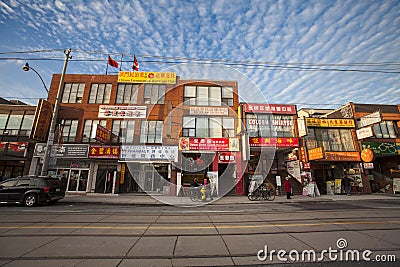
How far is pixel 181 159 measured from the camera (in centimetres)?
1844

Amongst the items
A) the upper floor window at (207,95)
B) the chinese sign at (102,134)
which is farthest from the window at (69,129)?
the upper floor window at (207,95)

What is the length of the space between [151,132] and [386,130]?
85.8 feet

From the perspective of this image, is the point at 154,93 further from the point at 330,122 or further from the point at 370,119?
the point at 370,119

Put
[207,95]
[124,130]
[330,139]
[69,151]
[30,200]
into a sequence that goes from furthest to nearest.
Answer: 1. [207,95]
2. [330,139]
3. [124,130]
4. [69,151]
5. [30,200]

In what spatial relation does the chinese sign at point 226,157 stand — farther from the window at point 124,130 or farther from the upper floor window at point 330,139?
the window at point 124,130

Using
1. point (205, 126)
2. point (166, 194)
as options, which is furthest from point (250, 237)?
point (205, 126)

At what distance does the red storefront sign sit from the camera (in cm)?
1866

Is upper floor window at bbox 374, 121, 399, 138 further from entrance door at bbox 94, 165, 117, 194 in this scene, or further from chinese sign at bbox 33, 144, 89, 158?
chinese sign at bbox 33, 144, 89, 158

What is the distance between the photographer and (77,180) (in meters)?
18.5

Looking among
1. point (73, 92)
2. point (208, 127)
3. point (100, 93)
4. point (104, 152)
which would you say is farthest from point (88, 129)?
point (208, 127)

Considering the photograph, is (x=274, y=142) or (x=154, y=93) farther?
(x=154, y=93)

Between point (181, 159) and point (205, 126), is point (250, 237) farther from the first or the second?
point (205, 126)

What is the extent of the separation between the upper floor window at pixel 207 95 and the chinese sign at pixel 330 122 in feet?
29.2

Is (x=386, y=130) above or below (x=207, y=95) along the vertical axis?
below
